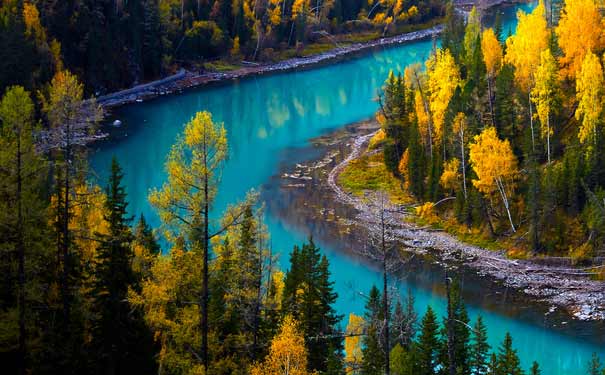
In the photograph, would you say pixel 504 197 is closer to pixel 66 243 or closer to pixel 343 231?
pixel 343 231

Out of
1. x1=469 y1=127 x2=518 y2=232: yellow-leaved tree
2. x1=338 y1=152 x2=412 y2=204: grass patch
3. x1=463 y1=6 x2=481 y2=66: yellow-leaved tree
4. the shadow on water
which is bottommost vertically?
the shadow on water

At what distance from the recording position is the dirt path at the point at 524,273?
5112 cm

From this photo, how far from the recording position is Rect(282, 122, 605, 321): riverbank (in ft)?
168

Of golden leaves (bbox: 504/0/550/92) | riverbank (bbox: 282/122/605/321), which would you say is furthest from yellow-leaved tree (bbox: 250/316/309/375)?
golden leaves (bbox: 504/0/550/92)

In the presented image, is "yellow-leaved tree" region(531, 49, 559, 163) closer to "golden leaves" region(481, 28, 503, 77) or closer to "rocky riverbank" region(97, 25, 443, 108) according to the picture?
"golden leaves" region(481, 28, 503, 77)

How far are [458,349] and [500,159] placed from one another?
81.5 feet

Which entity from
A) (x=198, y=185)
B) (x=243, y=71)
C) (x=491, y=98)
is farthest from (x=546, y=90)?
(x=243, y=71)

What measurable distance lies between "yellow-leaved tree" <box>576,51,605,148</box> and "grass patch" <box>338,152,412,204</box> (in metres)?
16.2

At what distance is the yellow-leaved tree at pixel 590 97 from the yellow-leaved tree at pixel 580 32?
5136 millimetres

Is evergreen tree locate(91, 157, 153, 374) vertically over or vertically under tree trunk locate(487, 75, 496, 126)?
under

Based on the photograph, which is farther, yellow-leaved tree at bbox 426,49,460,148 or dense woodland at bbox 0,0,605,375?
yellow-leaved tree at bbox 426,49,460,148

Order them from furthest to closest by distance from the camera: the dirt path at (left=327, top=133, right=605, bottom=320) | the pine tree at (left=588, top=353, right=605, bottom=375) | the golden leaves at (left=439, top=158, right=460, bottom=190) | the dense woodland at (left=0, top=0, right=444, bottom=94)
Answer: the dense woodland at (left=0, top=0, right=444, bottom=94) → the golden leaves at (left=439, top=158, right=460, bottom=190) → the dirt path at (left=327, top=133, right=605, bottom=320) → the pine tree at (left=588, top=353, right=605, bottom=375)

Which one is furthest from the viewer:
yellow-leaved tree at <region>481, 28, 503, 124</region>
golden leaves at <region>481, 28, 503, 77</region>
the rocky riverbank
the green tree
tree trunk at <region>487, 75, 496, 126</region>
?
the rocky riverbank

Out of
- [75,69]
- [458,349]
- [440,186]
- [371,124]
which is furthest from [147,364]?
[75,69]
